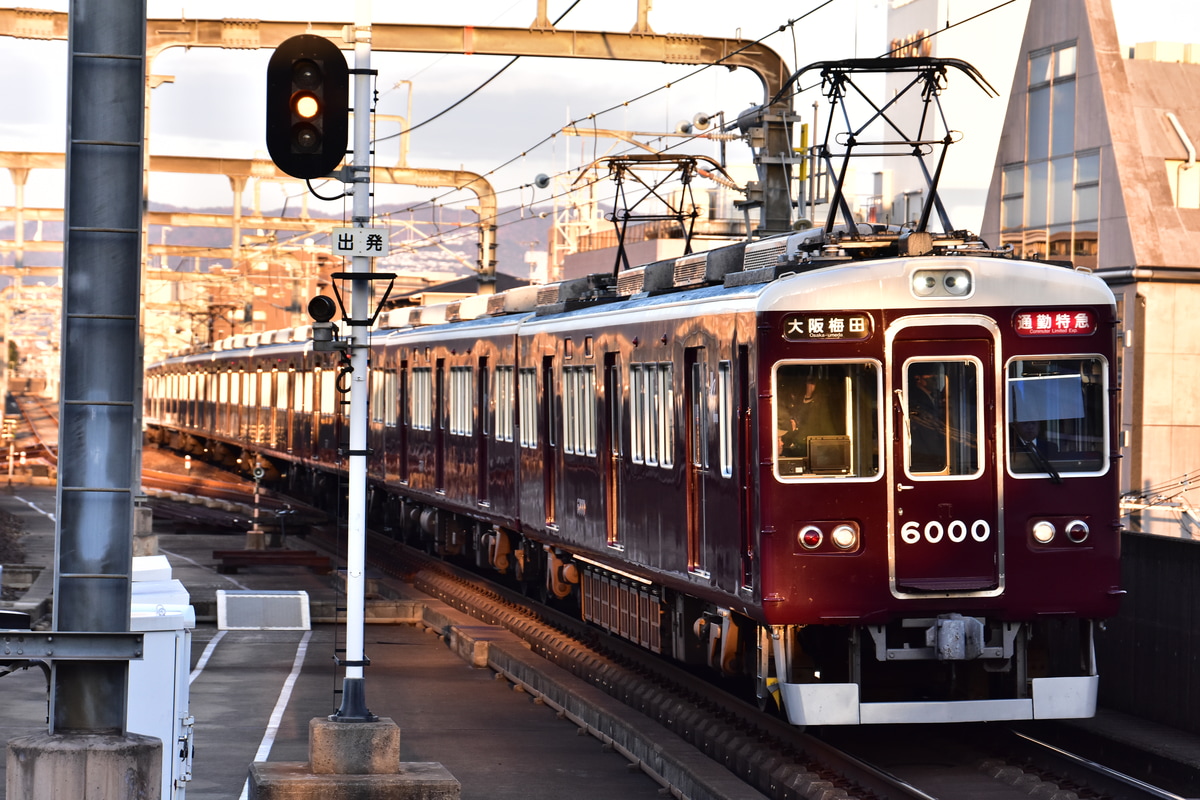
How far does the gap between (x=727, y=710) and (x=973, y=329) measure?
3158mm

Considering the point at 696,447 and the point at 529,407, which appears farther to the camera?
the point at 529,407

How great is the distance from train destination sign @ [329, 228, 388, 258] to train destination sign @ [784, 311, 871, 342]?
2434mm

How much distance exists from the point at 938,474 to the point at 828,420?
74 cm

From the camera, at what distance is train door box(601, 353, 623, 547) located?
1510 cm

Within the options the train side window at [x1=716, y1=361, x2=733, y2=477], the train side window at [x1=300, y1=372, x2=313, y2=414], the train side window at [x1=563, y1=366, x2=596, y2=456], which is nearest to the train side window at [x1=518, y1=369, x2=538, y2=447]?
the train side window at [x1=563, y1=366, x2=596, y2=456]

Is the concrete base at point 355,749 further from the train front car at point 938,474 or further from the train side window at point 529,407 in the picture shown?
the train side window at point 529,407

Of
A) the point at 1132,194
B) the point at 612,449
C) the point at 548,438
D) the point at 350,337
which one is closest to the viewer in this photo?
the point at 350,337

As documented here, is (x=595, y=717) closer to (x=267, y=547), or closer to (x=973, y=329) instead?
(x=973, y=329)

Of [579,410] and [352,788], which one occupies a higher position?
[579,410]

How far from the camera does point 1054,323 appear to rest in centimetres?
1143

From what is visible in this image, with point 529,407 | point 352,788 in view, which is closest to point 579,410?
point 529,407

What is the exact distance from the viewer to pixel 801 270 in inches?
453

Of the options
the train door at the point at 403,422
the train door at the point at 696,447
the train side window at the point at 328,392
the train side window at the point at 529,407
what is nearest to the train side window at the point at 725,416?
the train door at the point at 696,447

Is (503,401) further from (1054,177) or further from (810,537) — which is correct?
(1054,177)
